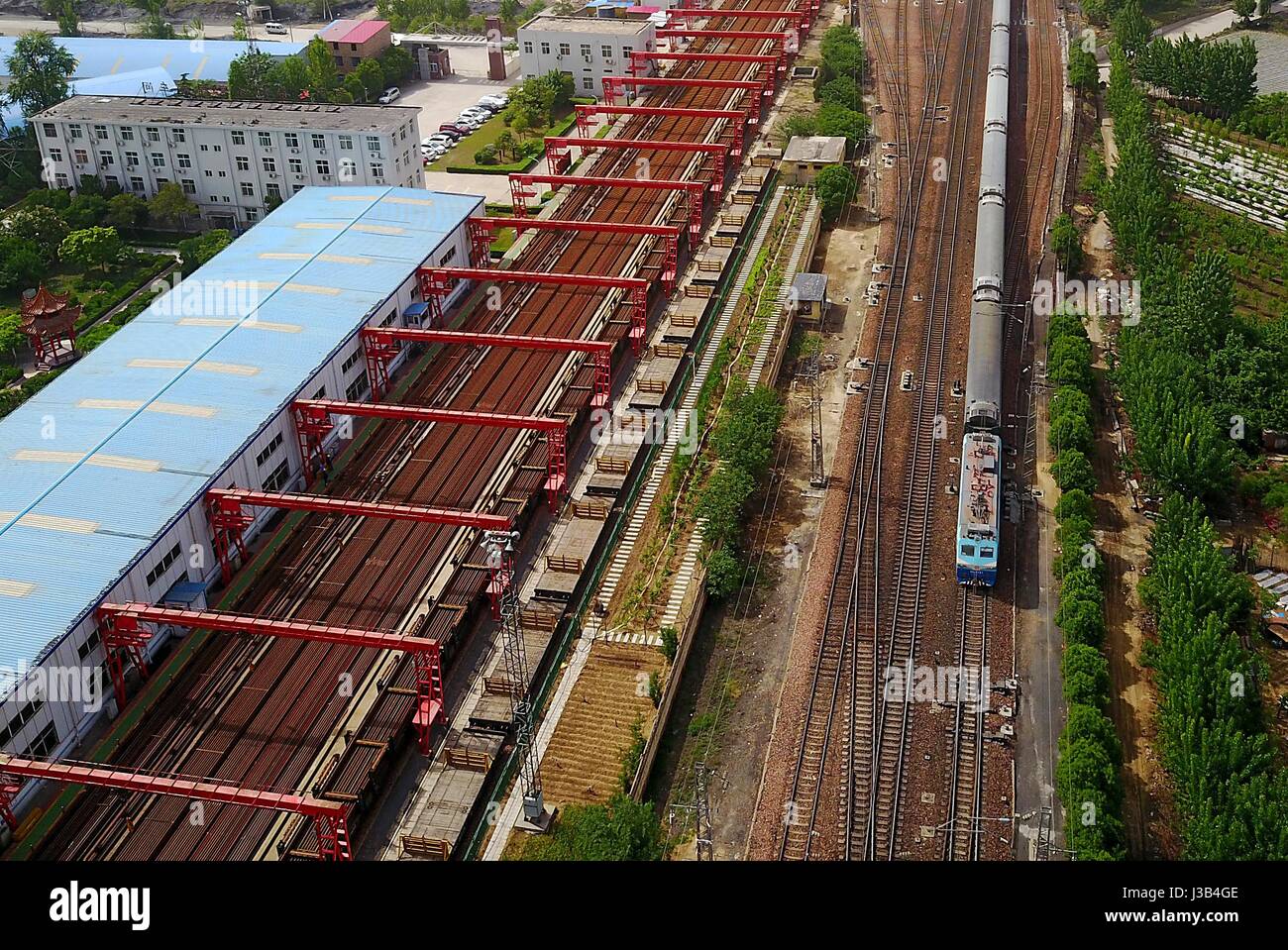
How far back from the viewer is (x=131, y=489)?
4253cm

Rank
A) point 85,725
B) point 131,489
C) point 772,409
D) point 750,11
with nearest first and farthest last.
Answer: point 85,725
point 131,489
point 772,409
point 750,11

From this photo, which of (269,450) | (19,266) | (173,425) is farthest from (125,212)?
(269,450)

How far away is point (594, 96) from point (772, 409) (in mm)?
49640

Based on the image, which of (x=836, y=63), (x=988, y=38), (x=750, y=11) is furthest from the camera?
(x=750, y=11)

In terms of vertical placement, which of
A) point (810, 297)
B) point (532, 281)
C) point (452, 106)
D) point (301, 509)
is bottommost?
point (301, 509)

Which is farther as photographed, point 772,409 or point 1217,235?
point 1217,235

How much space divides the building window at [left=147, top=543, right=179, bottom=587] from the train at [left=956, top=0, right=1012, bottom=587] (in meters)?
26.4

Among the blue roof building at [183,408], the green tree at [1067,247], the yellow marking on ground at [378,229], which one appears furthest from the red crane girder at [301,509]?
the green tree at [1067,247]

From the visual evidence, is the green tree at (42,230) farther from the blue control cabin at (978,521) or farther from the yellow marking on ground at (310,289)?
the blue control cabin at (978,521)

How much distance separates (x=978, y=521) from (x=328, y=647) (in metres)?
22.4

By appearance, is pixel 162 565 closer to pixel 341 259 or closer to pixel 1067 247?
pixel 341 259

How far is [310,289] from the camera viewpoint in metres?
55.6

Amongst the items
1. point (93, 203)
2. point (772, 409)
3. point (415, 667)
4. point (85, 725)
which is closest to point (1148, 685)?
point (772, 409)

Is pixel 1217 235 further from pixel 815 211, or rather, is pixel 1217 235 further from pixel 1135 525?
pixel 1135 525
